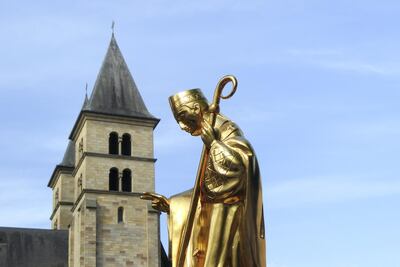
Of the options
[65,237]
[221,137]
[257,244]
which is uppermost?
[65,237]

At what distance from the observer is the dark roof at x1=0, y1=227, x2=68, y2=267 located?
43.5m

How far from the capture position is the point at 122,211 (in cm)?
4184

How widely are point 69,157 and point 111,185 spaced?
1319cm

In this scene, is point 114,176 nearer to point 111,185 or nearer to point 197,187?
point 111,185

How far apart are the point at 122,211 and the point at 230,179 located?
111 feet

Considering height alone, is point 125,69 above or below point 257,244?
above

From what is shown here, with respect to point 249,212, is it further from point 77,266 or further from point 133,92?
point 133,92

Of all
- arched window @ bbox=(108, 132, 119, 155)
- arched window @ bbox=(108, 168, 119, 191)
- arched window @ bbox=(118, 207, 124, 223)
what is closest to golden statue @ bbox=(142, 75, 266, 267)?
arched window @ bbox=(118, 207, 124, 223)

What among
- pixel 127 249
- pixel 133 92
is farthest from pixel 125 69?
pixel 127 249

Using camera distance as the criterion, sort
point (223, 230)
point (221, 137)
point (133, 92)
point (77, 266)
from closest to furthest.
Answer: point (223, 230), point (221, 137), point (77, 266), point (133, 92)

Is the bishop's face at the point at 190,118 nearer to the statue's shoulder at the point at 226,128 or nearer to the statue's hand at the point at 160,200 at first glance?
the statue's shoulder at the point at 226,128

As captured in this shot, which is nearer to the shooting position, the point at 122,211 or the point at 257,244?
the point at 257,244

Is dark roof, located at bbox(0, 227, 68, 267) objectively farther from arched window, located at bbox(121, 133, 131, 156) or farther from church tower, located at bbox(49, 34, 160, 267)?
arched window, located at bbox(121, 133, 131, 156)

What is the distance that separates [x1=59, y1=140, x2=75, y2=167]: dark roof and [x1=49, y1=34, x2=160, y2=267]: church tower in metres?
7.67
